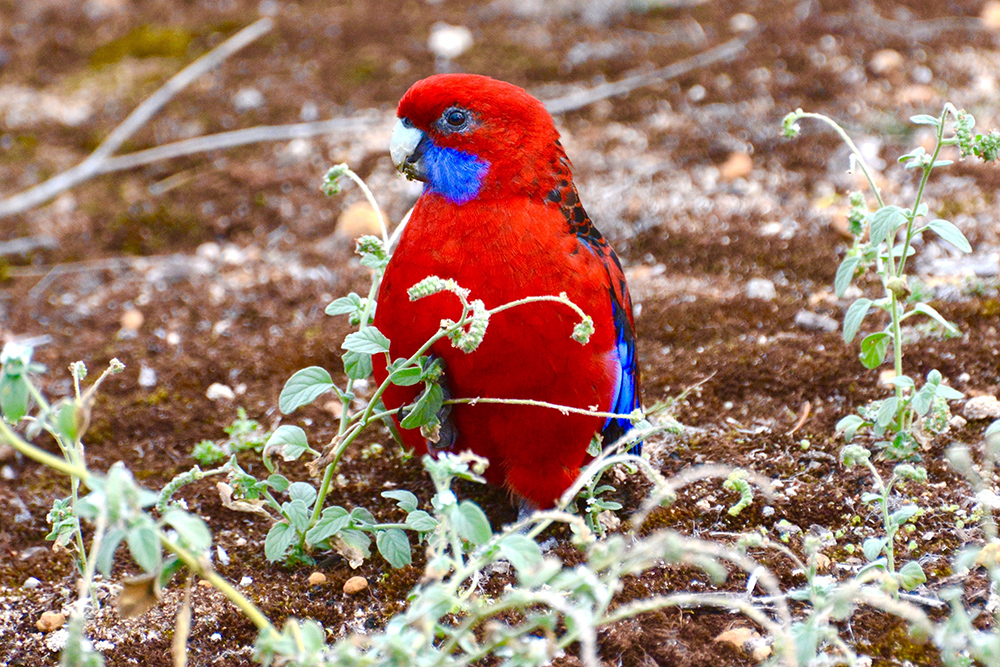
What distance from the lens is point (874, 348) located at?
89.4 inches

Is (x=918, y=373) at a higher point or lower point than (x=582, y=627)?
lower

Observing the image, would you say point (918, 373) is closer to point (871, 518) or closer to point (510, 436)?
point (871, 518)

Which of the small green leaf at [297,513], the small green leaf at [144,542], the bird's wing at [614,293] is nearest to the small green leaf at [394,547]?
the small green leaf at [297,513]

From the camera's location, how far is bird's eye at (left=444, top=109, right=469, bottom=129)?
2281 mm

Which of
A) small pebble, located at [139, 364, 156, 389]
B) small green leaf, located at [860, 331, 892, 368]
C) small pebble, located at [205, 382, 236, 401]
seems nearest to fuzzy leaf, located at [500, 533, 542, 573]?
small green leaf, located at [860, 331, 892, 368]

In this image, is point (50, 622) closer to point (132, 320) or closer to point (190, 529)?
point (190, 529)

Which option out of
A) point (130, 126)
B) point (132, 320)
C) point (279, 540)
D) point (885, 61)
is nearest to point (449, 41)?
point (130, 126)

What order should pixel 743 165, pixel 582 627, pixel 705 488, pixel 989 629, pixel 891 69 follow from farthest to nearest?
pixel 891 69 → pixel 743 165 → pixel 705 488 → pixel 989 629 → pixel 582 627

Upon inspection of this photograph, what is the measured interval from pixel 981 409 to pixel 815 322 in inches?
25.6

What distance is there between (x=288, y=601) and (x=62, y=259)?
2396 millimetres

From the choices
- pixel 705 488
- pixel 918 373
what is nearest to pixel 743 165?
pixel 918 373

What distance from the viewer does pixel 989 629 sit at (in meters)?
1.87

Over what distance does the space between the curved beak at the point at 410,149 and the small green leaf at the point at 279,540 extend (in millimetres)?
879

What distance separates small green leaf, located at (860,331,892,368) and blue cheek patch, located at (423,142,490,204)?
98 centimetres
